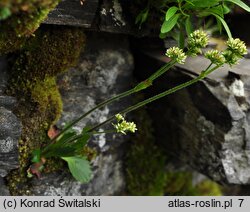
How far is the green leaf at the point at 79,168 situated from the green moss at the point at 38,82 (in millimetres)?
212

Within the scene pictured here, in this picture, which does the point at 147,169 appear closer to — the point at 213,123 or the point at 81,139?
the point at 213,123

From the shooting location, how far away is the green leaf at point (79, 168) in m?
2.44

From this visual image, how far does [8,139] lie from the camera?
231 centimetres

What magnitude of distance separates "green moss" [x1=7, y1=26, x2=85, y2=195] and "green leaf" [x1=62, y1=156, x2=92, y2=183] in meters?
0.21

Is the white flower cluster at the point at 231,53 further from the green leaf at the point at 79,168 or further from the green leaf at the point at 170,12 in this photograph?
the green leaf at the point at 79,168

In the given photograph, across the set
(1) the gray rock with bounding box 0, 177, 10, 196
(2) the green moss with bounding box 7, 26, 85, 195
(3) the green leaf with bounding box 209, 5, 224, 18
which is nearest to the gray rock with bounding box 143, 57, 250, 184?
(3) the green leaf with bounding box 209, 5, 224, 18

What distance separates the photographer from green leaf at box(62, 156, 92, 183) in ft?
8.02

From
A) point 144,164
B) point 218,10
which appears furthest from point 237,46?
point 144,164

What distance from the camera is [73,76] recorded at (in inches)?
109

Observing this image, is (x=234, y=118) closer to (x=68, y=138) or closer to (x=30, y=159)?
(x=68, y=138)

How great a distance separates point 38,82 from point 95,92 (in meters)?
0.46

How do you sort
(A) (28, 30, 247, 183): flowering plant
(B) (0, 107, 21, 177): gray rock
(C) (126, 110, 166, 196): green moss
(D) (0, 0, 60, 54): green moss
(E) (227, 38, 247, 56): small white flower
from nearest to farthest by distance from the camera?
(D) (0, 0, 60, 54): green moss, (E) (227, 38, 247, 56): small white flower, (A) (28, 30, 247, 183): flowering plant, (B) (0, 107, 21, 177): gray rock, (C) (126, 110, 166, 196): green moss

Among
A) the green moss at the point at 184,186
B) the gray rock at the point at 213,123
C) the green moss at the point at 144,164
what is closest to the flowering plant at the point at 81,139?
the gray rock at the point at 213,123

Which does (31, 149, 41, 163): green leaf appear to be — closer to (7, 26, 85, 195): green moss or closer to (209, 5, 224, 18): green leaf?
(7, 26, 85, 195): green moss
